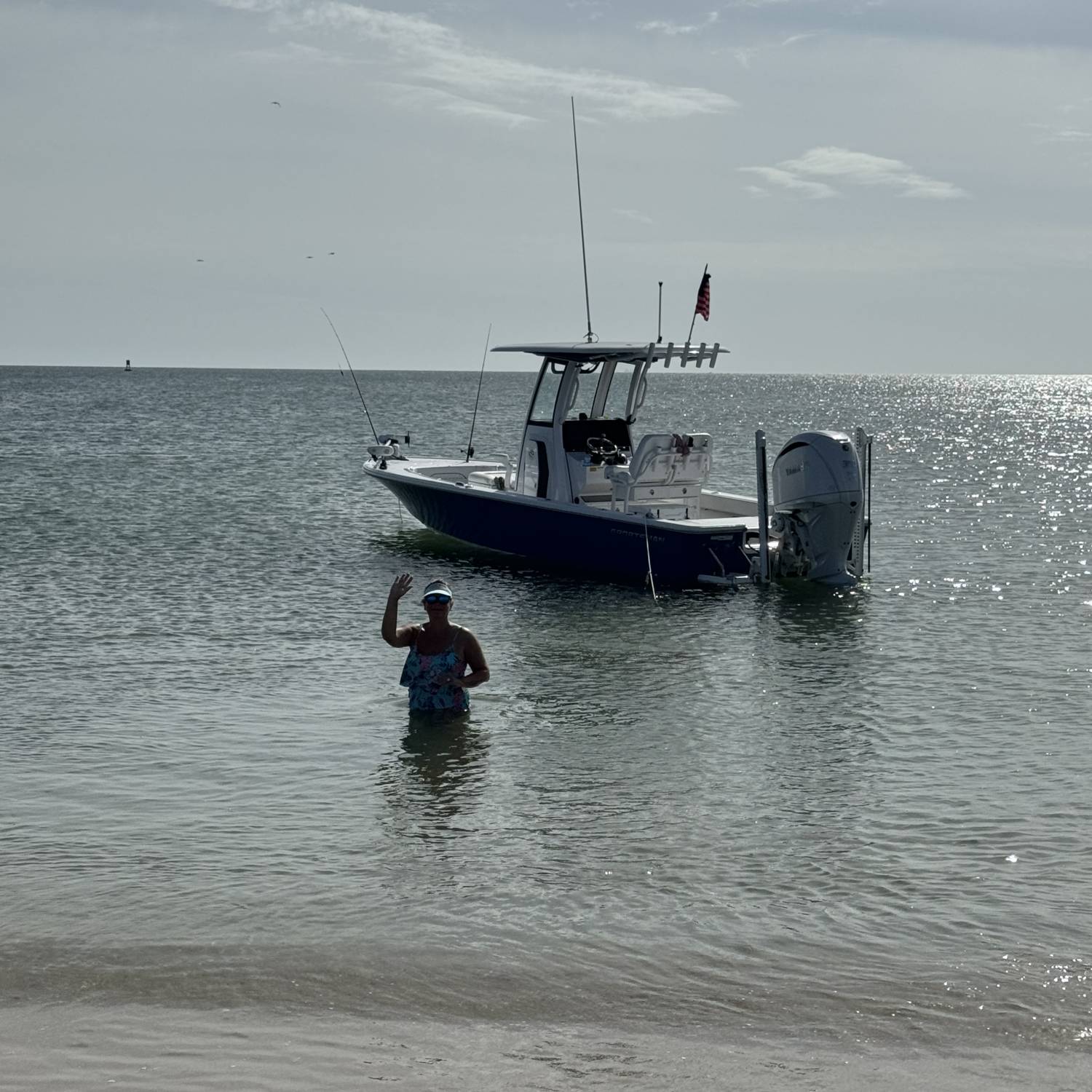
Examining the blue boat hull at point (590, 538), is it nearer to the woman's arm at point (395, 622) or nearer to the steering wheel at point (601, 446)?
the steering wheel at point (601, 446)

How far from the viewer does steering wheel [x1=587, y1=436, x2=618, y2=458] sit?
1933 cm

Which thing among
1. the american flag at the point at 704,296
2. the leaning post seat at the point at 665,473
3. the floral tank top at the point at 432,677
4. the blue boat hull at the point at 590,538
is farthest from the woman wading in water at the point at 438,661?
the american flag at the point at 704,296

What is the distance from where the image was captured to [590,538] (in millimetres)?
18875

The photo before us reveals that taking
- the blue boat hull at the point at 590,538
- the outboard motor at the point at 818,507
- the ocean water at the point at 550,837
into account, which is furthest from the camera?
the blue boat hull at the point at 590,538

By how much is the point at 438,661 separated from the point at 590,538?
Answer: 8.20 m

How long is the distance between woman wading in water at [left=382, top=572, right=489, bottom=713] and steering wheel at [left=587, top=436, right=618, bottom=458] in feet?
28.3

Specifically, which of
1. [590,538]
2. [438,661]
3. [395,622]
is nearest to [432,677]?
[438,661]

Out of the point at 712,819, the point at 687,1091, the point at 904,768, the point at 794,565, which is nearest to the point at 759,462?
the point at 794,565

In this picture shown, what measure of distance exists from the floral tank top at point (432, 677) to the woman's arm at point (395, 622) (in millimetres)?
105

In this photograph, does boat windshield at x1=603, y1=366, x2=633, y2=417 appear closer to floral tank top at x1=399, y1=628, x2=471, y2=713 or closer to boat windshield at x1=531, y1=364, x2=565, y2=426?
boat windshield at x1=531, y1=364, x2=565, y2=426

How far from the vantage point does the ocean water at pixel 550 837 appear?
223 inches

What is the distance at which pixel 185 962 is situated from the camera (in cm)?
646

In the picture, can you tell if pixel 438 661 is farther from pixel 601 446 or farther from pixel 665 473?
pixel 601 446

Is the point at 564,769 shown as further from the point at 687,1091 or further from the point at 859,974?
the point at 687,1091
